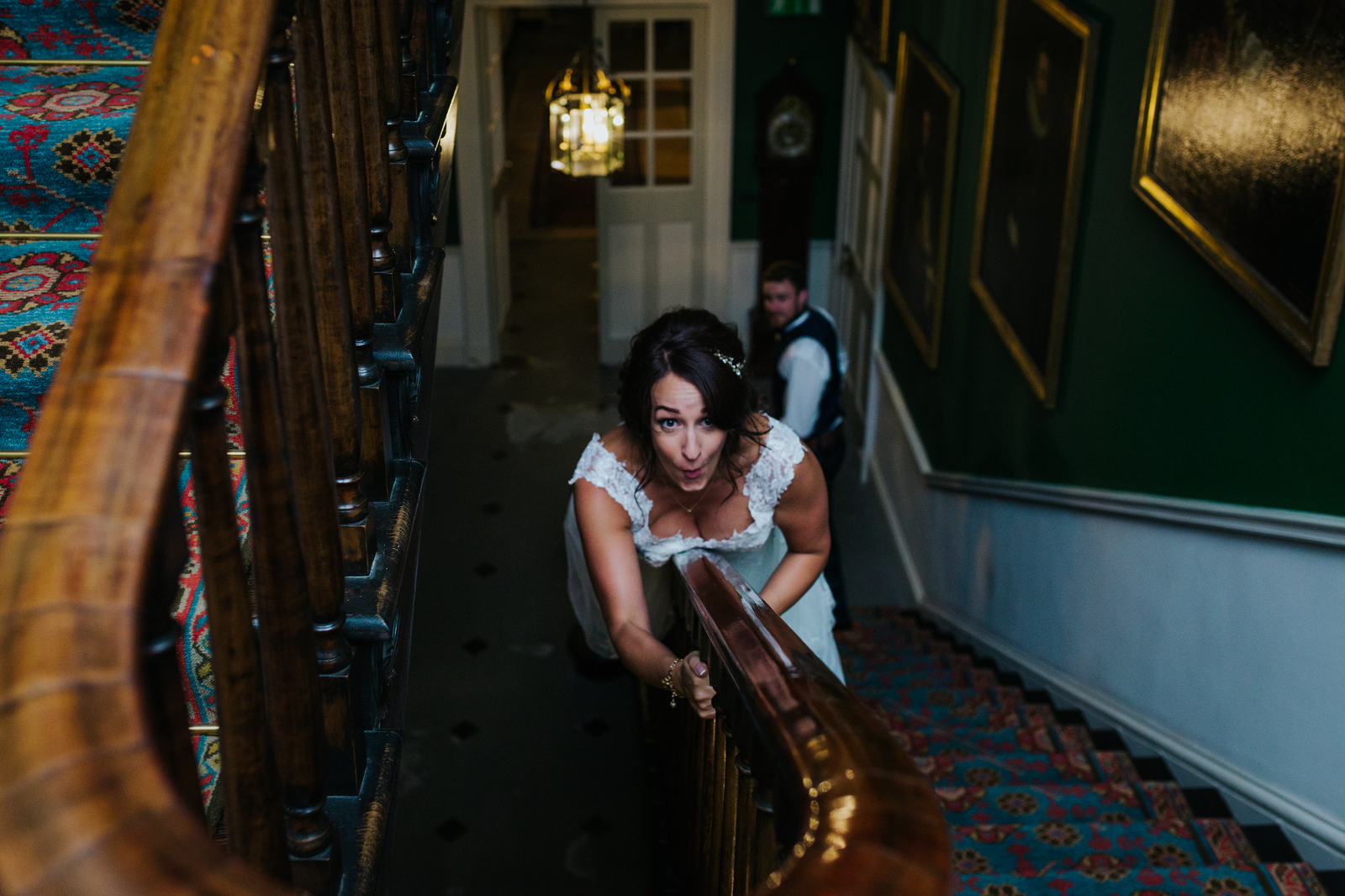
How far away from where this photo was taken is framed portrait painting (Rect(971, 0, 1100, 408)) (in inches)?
163

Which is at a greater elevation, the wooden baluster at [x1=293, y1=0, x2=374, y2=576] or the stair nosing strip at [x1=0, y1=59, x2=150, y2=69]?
the stair nosing strip at [x1=0, y1=59, x2=150, y2=69]

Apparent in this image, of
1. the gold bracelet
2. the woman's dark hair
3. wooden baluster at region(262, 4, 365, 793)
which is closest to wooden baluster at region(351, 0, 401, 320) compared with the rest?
wooden baluster at region(262, 4, 365, 793)

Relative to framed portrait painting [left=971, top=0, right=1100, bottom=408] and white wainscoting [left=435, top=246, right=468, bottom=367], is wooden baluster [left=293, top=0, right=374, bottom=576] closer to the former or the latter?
framed portrait painting [left=971, top=0, right=1100, bottom=408]

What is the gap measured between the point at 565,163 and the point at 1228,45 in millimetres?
2935

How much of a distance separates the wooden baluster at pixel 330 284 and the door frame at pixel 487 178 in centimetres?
681

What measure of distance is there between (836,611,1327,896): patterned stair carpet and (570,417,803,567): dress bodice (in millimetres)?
690

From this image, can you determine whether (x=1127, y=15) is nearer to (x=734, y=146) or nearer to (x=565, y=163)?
(x=565, y=163)

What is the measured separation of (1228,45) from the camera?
10.0 ft

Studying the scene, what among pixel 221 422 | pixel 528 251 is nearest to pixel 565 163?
pixel 221 422

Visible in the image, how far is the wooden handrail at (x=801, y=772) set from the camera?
A: 0.80m

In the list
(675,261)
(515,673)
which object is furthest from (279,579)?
(675,261)

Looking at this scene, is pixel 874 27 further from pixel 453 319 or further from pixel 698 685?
pixel 698 685

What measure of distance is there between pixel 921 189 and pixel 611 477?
441 centimetres

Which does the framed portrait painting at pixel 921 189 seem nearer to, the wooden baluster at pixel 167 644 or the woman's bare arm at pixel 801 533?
the woman's bare arm at pixel 801 533
